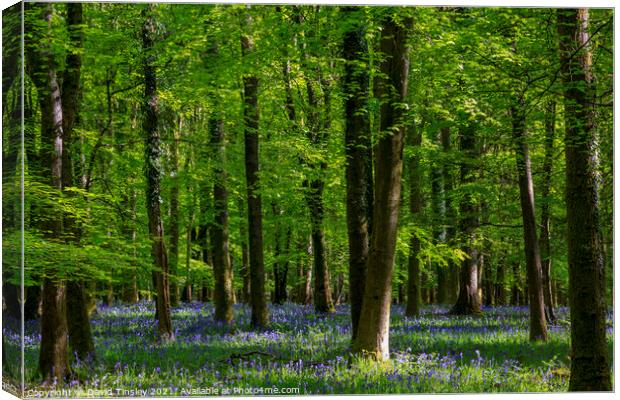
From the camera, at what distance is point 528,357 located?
394 inches

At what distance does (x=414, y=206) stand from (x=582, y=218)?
8682 millimetres

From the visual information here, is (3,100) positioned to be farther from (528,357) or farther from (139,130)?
(528,357)

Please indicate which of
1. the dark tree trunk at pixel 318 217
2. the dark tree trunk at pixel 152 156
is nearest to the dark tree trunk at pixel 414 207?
the dark tree trunk at pixel 318 217

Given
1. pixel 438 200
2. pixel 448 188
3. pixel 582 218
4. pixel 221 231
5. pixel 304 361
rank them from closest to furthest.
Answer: pixel 582 218 < pixel 304 361 < pixel 221 231 < pixel 438 200 < pixel 448 188

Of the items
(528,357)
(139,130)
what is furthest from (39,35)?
(528,357)

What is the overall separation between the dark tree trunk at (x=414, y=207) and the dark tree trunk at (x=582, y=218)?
246 inches

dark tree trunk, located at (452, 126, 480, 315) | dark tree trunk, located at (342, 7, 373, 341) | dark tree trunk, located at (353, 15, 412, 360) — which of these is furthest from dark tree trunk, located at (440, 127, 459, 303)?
dark tree trunk, located at (353, 15, 412, 360)

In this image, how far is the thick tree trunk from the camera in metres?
14.6

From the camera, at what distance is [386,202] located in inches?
340

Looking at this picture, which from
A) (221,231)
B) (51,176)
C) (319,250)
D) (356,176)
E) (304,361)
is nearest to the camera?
(51,176)

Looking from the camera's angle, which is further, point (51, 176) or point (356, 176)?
point (356, 176)

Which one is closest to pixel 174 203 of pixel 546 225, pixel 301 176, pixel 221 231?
pixel 221 231

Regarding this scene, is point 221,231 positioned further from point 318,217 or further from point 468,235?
point 468,235

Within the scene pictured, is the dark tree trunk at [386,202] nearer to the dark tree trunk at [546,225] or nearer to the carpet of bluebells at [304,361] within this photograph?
the carpet of bluebells at [304,361]
